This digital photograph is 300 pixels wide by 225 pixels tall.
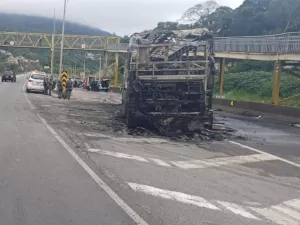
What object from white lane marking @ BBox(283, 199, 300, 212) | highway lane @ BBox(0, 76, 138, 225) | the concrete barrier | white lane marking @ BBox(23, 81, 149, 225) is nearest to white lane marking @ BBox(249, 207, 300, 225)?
white lane marking @ BBox(283, 199, 300, 212)

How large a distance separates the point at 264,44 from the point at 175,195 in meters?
29.3

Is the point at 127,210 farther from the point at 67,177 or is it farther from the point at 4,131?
the point at 4,131

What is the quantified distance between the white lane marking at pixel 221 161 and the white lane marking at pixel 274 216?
10.5 feet

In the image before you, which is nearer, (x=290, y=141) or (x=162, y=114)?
(x=162, y=114)

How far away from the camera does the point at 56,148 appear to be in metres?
11.6

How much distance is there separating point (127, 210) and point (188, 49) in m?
10.5

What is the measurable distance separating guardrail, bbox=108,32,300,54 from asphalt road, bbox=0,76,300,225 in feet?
58.2

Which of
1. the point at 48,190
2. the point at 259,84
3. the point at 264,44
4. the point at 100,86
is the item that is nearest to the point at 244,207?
the point at 48,190

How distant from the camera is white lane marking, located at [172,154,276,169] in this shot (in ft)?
34.4

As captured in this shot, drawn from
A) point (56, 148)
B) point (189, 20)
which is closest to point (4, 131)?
point (56, 148)

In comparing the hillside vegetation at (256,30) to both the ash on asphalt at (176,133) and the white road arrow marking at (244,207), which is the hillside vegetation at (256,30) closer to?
the ash on asphalt at (176,133)

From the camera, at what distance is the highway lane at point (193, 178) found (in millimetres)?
6746

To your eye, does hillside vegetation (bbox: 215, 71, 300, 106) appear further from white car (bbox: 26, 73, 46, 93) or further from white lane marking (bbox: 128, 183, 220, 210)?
white lane marking (bbox: 128, 183, 220, 210)

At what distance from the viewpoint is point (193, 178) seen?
904 cm
